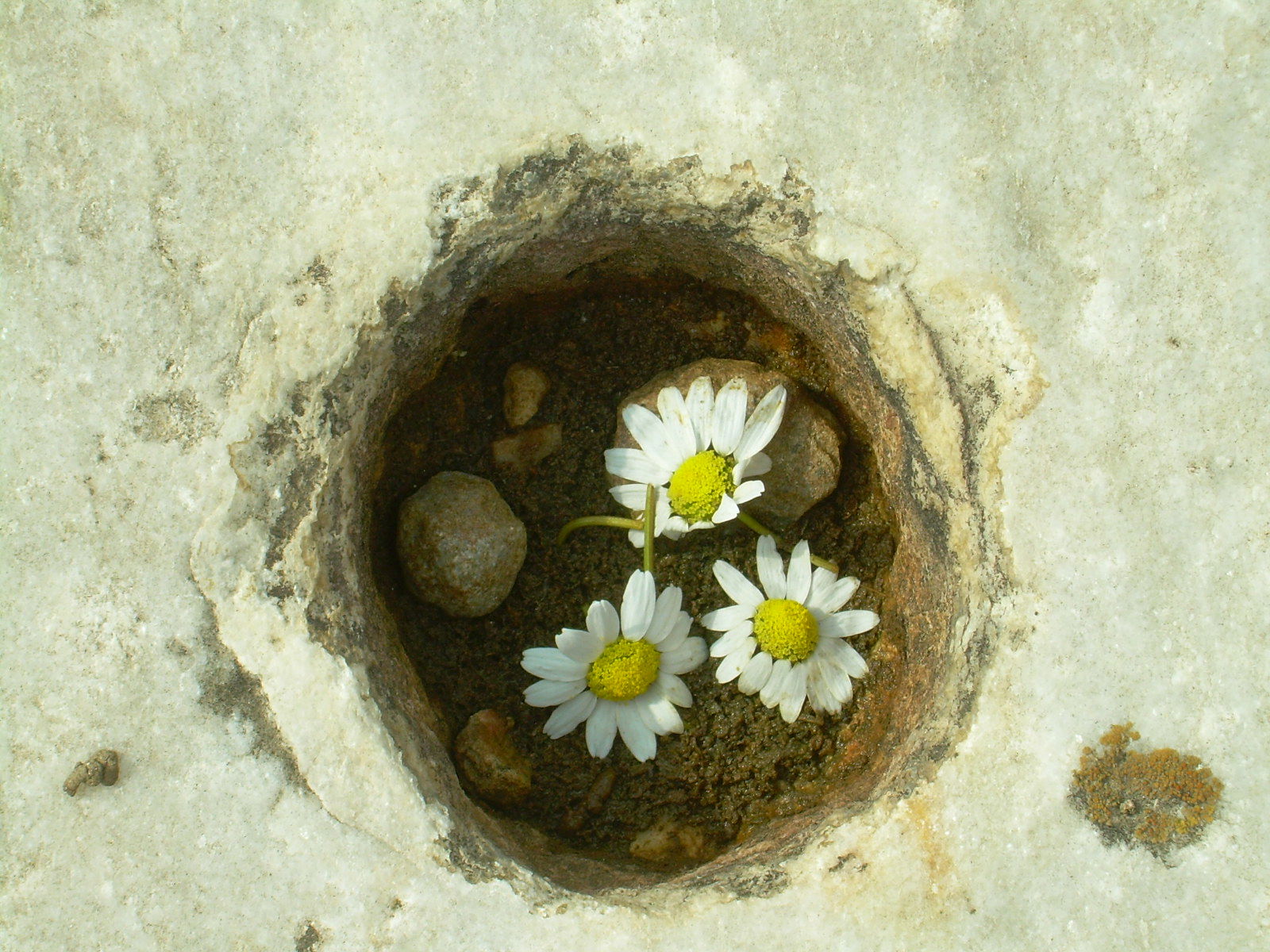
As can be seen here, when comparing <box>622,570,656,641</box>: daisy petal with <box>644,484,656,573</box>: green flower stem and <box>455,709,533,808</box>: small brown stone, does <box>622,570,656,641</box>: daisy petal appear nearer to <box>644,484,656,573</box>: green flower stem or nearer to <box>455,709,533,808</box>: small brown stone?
<box>644,484,656,573</box>: green flower stem

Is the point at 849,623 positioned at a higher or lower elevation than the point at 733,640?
higher

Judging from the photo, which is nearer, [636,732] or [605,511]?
[636,732]

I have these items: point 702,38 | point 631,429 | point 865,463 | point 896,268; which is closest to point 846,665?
point 865,463

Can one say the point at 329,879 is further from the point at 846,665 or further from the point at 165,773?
the point at 846,665

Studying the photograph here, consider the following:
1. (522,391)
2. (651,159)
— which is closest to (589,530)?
(522,391)

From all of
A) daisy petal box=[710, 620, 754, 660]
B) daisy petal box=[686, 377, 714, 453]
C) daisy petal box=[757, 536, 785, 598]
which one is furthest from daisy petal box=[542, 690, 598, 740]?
daisy petal box=[686, 377, 714, 453]

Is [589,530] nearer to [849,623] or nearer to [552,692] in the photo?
[552,692]

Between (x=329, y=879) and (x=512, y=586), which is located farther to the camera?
(x=512, y=586)
